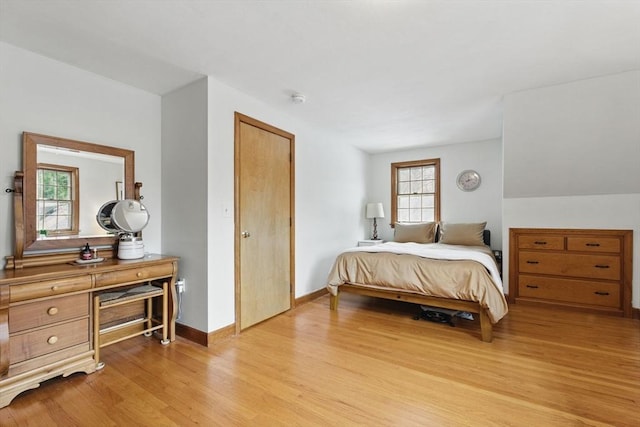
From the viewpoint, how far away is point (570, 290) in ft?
11.0

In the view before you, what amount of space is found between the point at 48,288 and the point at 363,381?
2095 millimetres

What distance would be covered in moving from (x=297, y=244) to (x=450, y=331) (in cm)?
189

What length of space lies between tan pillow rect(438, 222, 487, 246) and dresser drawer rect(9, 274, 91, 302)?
4359 mm

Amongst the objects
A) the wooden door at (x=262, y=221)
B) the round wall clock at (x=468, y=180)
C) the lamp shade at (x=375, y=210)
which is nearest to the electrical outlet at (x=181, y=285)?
the wooden door at (x=262, y=221)

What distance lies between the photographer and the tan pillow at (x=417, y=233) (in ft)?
15.7

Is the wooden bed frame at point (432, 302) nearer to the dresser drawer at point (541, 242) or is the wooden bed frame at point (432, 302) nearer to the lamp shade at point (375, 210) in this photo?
the dresser drawer at point (541, 242)

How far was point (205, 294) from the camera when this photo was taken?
100.0 inches

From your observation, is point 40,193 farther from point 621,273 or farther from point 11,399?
point 621,273

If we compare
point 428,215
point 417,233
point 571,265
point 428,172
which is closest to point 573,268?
point 571,265

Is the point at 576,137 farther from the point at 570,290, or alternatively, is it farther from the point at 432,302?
the point at 432,302

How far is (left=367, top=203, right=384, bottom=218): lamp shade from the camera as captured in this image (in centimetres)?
541

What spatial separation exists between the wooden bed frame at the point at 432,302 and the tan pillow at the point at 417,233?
73.3 inches

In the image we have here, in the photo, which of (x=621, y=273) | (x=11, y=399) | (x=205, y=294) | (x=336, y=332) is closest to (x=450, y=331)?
(x=336, y=332)

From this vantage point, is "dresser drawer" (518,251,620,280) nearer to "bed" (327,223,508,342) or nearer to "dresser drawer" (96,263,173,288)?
"bed" (327,223,508,342)
